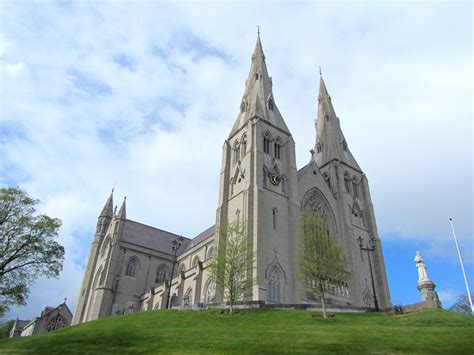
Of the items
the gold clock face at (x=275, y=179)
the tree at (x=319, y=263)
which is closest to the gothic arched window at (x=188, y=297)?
the gold clock face at (x=275, y=179)

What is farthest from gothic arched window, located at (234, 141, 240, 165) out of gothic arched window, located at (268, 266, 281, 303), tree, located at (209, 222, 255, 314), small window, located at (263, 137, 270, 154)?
tree, located at (209, 222, 255, 314)

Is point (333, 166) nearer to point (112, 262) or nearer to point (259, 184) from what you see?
point (259, 184)

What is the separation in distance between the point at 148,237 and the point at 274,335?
164 ft

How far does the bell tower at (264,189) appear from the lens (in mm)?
39312

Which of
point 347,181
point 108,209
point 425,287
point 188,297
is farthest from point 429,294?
point 108,209

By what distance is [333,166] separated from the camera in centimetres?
5978

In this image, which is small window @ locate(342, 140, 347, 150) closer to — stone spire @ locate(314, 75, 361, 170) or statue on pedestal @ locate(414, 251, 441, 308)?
stone spire @ locate(314, 75, 361, 170)

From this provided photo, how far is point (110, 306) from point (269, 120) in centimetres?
3378

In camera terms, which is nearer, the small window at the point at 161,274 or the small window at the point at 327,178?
the small window at the point at 327,178

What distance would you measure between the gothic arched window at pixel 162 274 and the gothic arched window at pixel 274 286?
2878 cm

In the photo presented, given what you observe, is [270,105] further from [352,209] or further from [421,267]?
[421,267]

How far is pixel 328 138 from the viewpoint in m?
64.8

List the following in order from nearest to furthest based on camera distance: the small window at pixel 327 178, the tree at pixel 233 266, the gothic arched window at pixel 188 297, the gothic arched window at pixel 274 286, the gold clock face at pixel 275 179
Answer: the tree at pixel 233 266 < the gothic arched window at pixel 274 286 < the gold clock face at pixel 275 179 < the gothic arched window at pixel 188 297 < the small window at pixel 327 178

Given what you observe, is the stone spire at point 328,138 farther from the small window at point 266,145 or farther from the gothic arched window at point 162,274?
the gothic arched window at point 162,274
